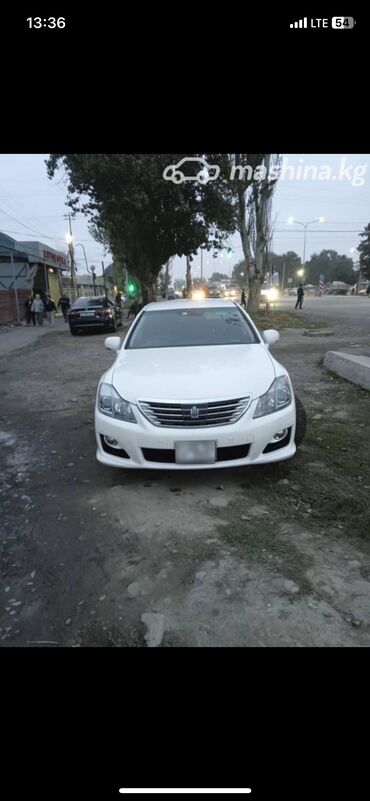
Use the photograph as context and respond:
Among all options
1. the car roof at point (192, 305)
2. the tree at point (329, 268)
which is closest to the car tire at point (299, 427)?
the car roof at point (192, 305)

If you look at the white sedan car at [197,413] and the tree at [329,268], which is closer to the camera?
the white sedan car at [197,413]

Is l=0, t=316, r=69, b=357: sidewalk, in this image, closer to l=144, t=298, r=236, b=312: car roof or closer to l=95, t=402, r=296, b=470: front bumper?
l=144, t=298, r=236, b=312: car roof

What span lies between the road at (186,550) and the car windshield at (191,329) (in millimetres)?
1188

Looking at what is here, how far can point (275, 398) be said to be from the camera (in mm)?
3326

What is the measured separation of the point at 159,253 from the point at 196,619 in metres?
22.6

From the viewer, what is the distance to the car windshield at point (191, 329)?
14.2ft

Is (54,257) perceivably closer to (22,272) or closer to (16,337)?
(22,272)

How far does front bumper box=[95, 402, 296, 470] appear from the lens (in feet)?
10.1

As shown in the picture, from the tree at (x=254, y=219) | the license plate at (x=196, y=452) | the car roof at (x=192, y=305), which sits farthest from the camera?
the tree at (x=254, y=219)

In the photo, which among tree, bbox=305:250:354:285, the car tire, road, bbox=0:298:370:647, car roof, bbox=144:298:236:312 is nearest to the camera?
road, bbox=0:298:370:647

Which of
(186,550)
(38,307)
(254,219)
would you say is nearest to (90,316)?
(38,307)

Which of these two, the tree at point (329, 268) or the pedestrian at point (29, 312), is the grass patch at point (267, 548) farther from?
the tree at point (329, 268)

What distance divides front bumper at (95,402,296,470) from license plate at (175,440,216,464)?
1.2 inches

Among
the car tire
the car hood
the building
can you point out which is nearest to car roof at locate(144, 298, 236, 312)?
the car hood
